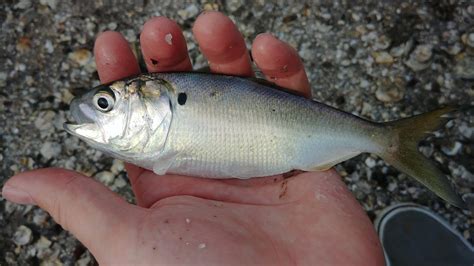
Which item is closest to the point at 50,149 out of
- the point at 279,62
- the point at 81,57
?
the point at 81,57

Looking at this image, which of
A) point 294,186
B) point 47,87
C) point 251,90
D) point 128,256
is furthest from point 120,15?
point 128,256

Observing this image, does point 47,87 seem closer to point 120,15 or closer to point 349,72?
point 120,15

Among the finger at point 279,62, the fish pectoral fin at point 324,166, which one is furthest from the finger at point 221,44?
the fish pectoral fin at point 324,166

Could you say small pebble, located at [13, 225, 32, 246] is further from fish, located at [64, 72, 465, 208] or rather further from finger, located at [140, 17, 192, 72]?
finger, located at [140, 17, 192, 72]

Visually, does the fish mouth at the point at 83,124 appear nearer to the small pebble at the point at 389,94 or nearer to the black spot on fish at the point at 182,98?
the black spot on fish at the point at 182,98

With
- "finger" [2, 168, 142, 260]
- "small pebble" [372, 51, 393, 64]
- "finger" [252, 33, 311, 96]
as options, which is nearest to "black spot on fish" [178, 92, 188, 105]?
"finger" [252, 33, 311, 96]

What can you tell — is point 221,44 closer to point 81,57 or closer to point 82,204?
point 82,204
